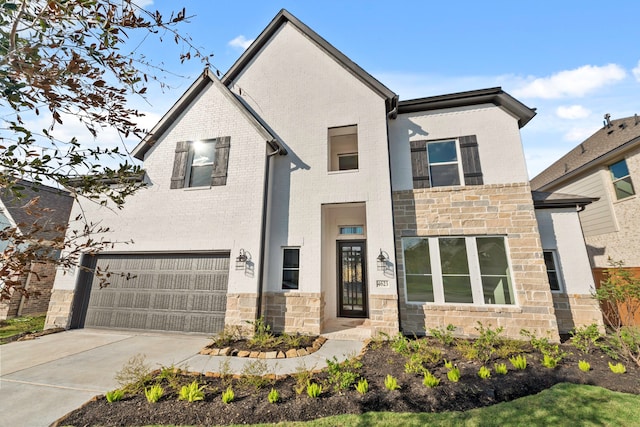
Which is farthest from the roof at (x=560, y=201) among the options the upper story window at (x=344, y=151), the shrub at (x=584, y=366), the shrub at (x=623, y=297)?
the upper story window at (x=344, y=151)

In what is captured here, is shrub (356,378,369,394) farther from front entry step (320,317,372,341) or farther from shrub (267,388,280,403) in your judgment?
front entry step (320,317,372,341)

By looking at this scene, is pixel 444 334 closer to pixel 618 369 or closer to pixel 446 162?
pixel 618 369

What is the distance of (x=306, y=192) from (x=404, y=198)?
10.2ft

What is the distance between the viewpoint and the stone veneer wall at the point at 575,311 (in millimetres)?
6945

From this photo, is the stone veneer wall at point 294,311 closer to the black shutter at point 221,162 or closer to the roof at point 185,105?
the black shutter at point 221,162

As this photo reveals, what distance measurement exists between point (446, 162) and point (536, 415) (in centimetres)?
659

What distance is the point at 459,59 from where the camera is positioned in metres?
7.24

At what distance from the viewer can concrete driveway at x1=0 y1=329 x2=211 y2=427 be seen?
3.79 m

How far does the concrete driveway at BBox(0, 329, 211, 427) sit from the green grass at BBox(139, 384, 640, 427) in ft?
11.6

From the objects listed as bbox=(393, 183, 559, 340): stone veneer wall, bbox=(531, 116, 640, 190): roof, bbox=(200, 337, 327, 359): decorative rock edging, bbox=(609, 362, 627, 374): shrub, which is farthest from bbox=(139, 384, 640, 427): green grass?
bbox=(531, 116, 640, 190): roof

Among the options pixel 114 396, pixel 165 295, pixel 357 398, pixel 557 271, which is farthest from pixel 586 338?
pixel 165 295

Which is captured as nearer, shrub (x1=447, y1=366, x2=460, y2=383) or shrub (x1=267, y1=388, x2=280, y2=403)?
shrub (x1=267, y1=388, x2=280, y2=403)

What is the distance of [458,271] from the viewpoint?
7.46 metres

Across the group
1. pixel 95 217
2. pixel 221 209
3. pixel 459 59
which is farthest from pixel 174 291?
pixel 459 59
